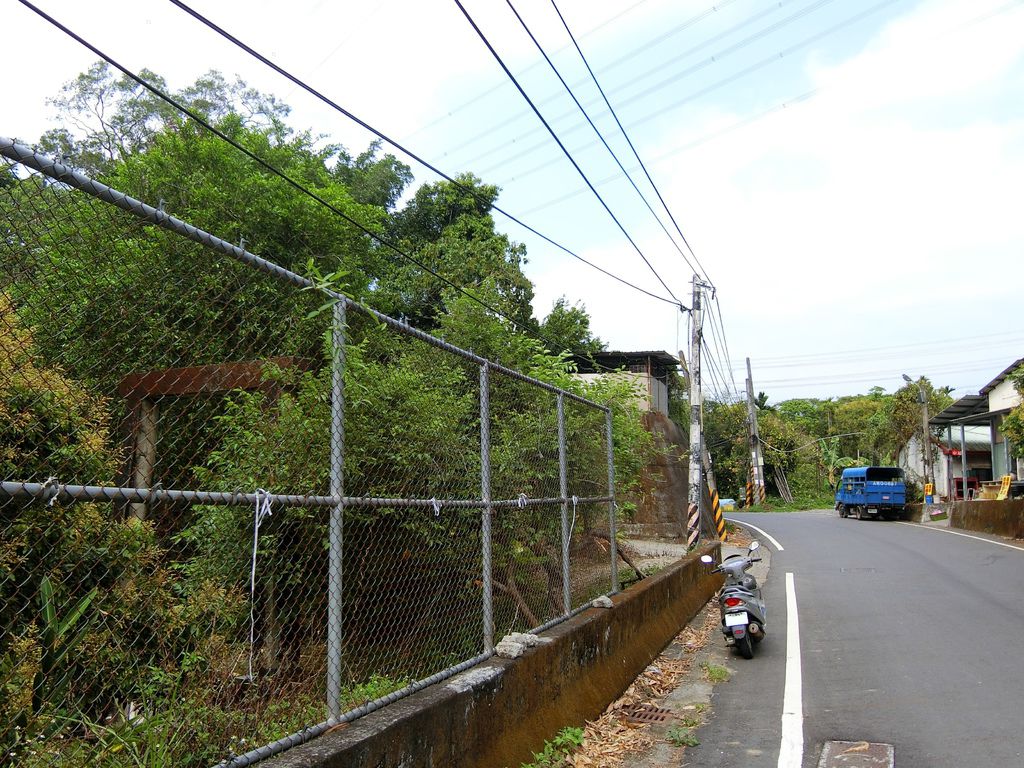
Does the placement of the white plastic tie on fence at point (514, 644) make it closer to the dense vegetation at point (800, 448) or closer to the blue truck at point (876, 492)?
the blue truck at point (876, 492)

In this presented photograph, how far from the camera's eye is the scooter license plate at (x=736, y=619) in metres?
8.55

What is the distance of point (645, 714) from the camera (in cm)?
655

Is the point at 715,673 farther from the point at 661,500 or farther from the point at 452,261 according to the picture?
the point at 452,261

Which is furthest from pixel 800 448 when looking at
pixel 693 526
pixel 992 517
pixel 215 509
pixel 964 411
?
pixel 215 509

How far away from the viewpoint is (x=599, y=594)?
7.95 metres

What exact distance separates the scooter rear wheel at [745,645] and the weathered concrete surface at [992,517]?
16.8m

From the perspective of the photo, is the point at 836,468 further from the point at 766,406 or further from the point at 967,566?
the point at 967,566

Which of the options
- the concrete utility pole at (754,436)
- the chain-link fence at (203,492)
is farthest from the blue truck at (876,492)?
the chain-link fence at (203,492)

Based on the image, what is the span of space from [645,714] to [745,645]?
2475mm

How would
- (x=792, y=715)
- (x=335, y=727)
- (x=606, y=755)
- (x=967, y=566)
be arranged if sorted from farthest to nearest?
(x=967, y=566), (x=792, y=715), (x=606, y=755), (x=335, y=727)

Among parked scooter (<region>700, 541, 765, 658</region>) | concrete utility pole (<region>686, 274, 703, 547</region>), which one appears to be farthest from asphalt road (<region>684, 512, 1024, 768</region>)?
concrete utility pole (<region>686, 274, 703, 547</region>)

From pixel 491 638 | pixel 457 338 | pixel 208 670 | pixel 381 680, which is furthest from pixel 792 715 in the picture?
pixel 457 338

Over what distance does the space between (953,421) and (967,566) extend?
2126 cm

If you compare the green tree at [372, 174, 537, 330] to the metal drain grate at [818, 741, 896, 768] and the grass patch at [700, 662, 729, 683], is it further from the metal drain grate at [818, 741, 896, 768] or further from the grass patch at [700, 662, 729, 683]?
the metal drain grate at [818, 741, 896, 768]
